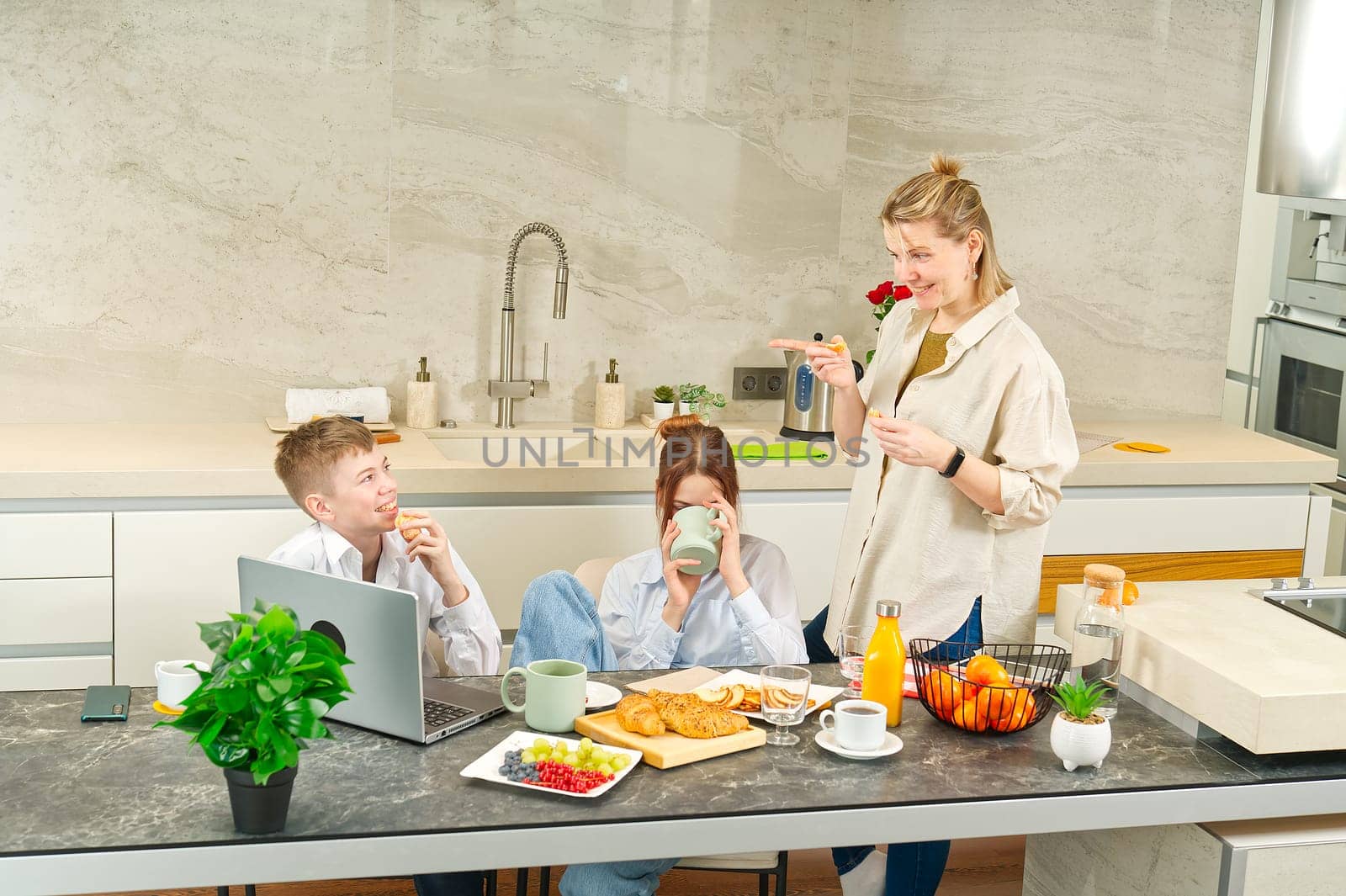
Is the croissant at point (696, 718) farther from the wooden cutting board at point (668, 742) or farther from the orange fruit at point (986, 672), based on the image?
the orange fruit at point (986, 672)

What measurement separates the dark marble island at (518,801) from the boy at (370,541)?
40 cm

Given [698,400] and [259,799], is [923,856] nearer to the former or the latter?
[259,799]

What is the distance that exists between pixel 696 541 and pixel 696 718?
1.69 feet

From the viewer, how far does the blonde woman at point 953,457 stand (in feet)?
7.41

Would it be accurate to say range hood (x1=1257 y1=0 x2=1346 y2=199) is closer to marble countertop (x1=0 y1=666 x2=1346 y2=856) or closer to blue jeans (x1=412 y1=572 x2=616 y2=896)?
marble countertop (x1=0 y1=666 x2=1346 y2=856)

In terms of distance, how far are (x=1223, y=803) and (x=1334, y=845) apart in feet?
0.60

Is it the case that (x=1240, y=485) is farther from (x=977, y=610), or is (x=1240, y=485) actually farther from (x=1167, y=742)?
(x=1167, y=742)

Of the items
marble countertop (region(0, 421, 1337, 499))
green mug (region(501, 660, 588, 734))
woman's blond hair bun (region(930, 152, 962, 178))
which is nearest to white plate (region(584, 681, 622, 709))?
green mug (region(501, 660, 588, 734))

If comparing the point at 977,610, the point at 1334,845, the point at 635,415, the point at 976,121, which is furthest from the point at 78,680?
the point at 976,121

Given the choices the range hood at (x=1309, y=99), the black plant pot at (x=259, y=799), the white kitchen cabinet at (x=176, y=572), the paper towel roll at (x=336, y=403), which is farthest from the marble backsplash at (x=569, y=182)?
the black plant pot at (x=259, y=799)

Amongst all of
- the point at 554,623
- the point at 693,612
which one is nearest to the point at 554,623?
the point at 554,623

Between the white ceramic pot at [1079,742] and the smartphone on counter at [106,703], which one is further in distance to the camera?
the smartphone on counter at [106,703]

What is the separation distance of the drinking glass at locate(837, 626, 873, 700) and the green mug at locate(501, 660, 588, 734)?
421 mm

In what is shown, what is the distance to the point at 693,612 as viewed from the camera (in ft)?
8.40
